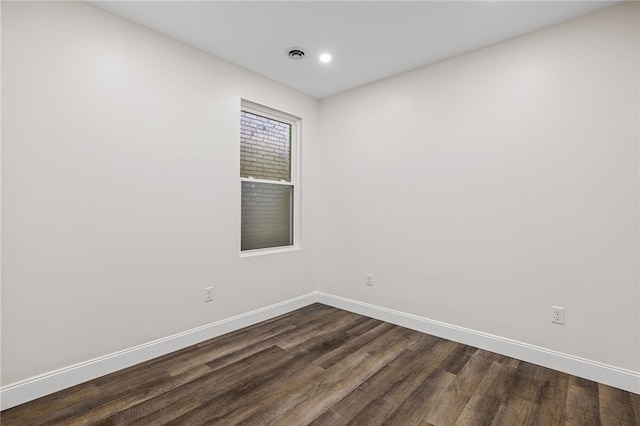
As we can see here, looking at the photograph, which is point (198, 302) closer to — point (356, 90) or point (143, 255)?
point (143, 255)

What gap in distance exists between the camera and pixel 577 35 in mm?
2215

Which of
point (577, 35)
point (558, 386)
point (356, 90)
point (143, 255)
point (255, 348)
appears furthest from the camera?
point (356, 90)

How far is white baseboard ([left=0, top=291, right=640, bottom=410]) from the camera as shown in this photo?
1.89m

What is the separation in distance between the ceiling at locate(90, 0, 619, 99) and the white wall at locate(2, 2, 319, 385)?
0.93ft

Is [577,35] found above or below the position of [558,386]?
above

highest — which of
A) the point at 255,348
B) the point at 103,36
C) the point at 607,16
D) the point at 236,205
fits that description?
the point at 607,16

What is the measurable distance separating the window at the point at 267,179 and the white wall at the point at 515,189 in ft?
2.62

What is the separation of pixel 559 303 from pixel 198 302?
297 centimetres

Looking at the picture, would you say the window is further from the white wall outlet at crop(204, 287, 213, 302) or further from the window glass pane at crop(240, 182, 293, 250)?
the white wall outlet at crop(204, 287, 213, 302)

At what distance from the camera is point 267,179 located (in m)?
3.41

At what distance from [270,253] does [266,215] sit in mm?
440

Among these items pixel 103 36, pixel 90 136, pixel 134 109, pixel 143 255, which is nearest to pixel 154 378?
pixel 143 255

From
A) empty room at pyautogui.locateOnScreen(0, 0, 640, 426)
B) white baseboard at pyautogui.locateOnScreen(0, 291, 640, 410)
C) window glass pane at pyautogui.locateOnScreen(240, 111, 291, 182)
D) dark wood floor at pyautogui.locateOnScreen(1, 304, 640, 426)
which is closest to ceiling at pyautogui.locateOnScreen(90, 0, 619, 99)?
empty room at pyautogui.locateOnScreen(0, 0, 640, 426)

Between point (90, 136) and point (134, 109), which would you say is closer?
point (90, 136)
